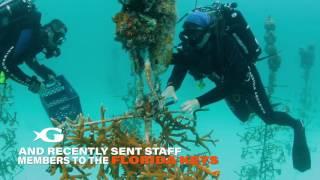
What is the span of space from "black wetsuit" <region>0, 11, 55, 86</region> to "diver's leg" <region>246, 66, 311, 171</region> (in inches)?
150

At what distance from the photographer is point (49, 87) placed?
7.99 meters

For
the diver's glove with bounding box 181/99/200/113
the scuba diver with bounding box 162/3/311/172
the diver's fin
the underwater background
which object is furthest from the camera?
the underwater background

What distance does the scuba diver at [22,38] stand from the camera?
309 inches

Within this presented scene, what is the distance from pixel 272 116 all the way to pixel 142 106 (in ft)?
11.7

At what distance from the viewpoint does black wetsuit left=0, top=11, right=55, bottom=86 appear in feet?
25.7

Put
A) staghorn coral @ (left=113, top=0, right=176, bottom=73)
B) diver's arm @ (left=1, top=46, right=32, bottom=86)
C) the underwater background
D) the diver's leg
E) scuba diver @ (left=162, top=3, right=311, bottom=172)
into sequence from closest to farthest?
staghorn coral @ (left=113, top=0, right=176, bottom=73) → scuba diver @ (left=162, top=3, right=311, bottom=172) → the diver's leg → diver's arm @ (left=1, top=46, right=32, bottom=86) → the underwater background

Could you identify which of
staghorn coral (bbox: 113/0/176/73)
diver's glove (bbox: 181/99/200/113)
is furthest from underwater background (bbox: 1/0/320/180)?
diver's glove (bbox: 181/99/200/113)

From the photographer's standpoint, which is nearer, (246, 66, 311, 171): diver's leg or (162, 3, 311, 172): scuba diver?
(162, 3, 311, 172): scuba diver

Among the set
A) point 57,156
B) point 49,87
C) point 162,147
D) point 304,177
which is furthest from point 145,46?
point 304,177

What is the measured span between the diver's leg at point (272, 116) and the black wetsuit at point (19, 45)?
381 centimetres

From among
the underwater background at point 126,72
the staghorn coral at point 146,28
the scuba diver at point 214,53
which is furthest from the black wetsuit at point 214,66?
the staghorn coral at point 146,28

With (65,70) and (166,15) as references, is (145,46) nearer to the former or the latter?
(166,15)

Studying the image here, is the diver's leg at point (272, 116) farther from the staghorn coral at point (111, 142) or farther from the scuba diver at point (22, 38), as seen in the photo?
the scuba diver at point (22, 38)

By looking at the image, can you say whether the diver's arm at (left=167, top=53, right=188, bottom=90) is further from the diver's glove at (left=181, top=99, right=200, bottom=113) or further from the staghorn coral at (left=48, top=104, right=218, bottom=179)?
the staghorn coral at (left=48, top=104, right=218, bottom=179)
